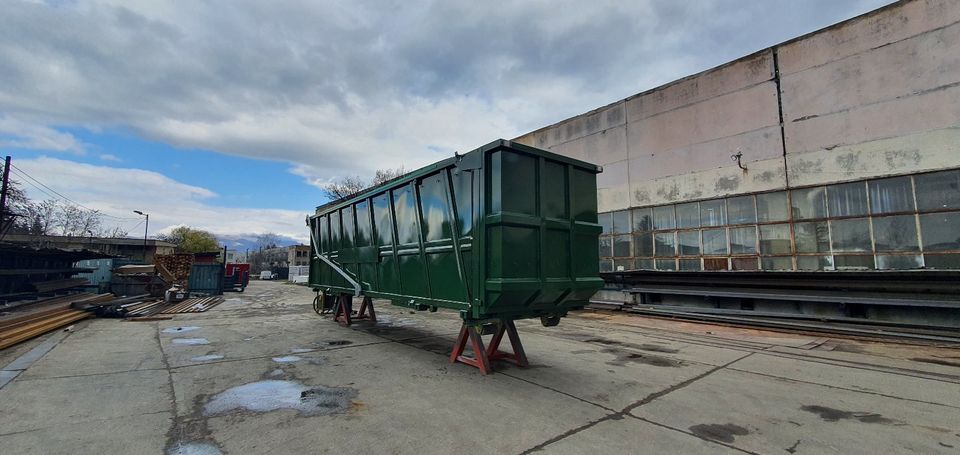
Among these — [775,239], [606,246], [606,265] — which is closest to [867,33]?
[775,239]

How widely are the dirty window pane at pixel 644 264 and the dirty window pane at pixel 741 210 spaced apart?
2.87 metres

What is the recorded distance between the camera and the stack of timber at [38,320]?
24.0 ft

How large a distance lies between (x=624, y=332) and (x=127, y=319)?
13922mm

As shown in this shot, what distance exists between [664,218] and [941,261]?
625 cm

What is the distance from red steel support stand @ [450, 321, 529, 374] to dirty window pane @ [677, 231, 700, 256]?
911cm

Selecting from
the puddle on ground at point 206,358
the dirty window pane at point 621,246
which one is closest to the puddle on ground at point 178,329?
the puddle on ground at point 206,358

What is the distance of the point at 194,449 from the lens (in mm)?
3148

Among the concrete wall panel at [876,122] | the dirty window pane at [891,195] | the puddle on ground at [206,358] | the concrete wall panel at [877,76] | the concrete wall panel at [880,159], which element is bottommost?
the puddle on ground at [206,358]

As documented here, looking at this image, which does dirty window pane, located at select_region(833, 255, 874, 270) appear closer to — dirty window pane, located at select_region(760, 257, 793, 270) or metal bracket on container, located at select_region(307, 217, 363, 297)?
dirty window pane, located at select_region(760, 257, 793, 270)

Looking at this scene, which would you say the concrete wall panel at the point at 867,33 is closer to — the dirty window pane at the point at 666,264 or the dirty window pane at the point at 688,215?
the dirty window pane at the point at 688,215

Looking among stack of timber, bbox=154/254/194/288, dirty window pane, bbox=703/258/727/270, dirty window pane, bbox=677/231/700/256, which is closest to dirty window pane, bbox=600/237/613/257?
dirty window pane, bbox=677/231/700/256

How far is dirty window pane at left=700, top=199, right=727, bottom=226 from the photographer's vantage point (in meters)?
12.0

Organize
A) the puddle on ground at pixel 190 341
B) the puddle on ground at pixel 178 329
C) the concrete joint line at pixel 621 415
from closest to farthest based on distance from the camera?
the concrete joint line at pixel 621 415 → the puddle on ground at pixel 190 341 → the puddle on ground at pixel 178 329

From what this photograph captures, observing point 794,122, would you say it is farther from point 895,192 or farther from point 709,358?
point 709,358
